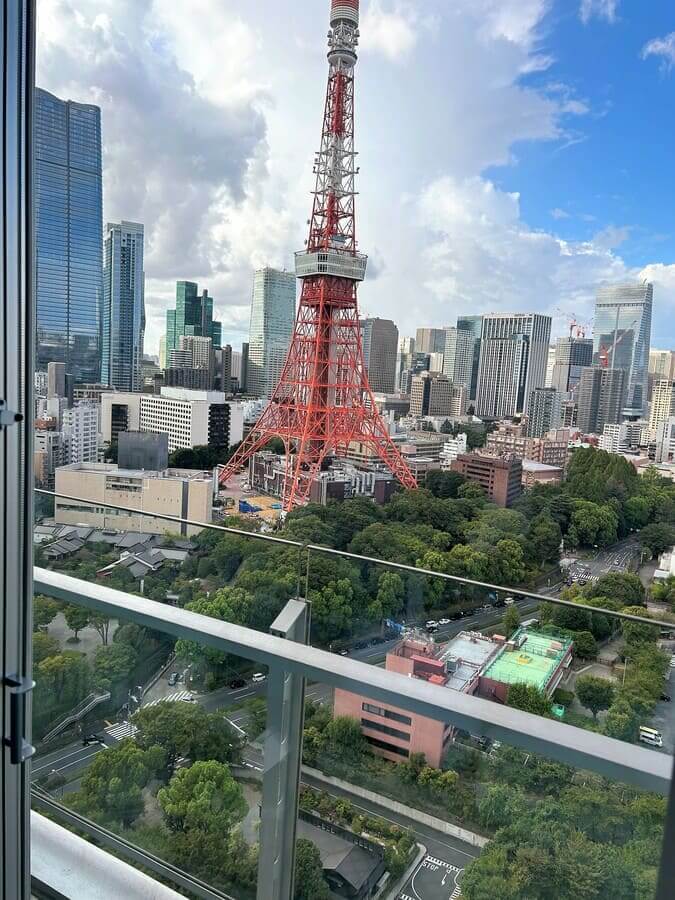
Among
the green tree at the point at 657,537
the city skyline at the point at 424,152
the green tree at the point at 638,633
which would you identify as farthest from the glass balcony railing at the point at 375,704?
the green tree at the point at 657,537

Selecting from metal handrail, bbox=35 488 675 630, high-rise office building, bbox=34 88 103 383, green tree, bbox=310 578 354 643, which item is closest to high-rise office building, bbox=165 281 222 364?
high-rise office building, bbox=34 88 103 383

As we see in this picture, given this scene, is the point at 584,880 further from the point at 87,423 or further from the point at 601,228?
the point at 601,228

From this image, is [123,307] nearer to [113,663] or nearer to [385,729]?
[113,663]

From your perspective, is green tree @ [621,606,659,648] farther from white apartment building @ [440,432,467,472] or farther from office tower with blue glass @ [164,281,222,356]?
white apartment building @ [440,432,467,472]

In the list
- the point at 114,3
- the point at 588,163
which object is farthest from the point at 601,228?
the point at 114,3

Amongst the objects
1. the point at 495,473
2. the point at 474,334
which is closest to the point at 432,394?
the point at 474,334

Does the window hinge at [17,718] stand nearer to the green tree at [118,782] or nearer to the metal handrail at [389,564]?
the metal handrail at [389,564]
